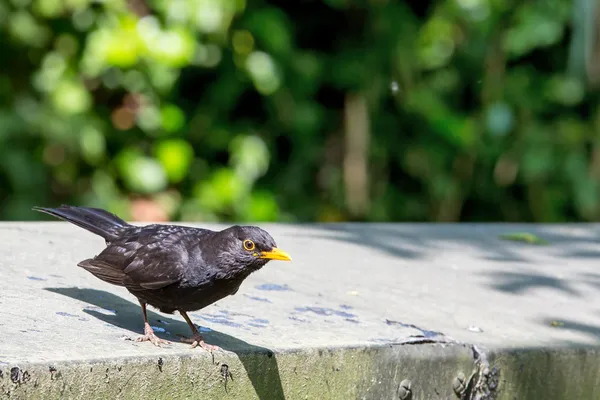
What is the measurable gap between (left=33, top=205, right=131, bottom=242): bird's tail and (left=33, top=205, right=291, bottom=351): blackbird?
22cm

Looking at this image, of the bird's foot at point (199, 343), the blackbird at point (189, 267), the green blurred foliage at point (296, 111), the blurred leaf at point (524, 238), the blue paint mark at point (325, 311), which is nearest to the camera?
the bird's foot at point (199, 343)

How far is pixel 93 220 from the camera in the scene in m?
3.37

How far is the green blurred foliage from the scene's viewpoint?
6.84 metres

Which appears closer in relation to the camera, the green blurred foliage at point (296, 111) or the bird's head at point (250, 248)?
the bird's head at point (250, 248)

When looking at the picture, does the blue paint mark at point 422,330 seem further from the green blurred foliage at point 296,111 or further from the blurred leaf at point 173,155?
the blurred leaf at point 173,155

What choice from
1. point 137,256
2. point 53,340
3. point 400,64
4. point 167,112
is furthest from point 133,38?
point 53,340

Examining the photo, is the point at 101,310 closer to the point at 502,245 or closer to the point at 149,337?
the point at 149,337

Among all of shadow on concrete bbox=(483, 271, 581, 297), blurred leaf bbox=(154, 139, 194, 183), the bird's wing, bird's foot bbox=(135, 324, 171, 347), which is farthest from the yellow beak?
blurred leaf bbox=(154, 139, 194, 183)

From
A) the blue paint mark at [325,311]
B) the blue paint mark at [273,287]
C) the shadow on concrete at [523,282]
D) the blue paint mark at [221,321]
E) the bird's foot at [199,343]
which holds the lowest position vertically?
the bird's foot at [199,343]

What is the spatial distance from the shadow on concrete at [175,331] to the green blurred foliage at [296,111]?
11.8 ft

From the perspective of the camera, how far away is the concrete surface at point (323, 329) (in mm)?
2660

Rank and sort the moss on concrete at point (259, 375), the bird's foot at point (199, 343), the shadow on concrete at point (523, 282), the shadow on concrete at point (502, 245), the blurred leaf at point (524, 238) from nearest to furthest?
the moss on concrete at point (259, 375), the bird's foot at point (199, 343), the shadow on concrete at point (523, 282), the shadow on concrete at point (502, 245), the blurred leaf at point (524, 238)

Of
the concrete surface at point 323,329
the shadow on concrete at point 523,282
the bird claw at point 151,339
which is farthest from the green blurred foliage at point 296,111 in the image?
the bird claw at point 151,339

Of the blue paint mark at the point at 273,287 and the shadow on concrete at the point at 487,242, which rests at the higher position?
the shadow on concrete at the point at 487,242
